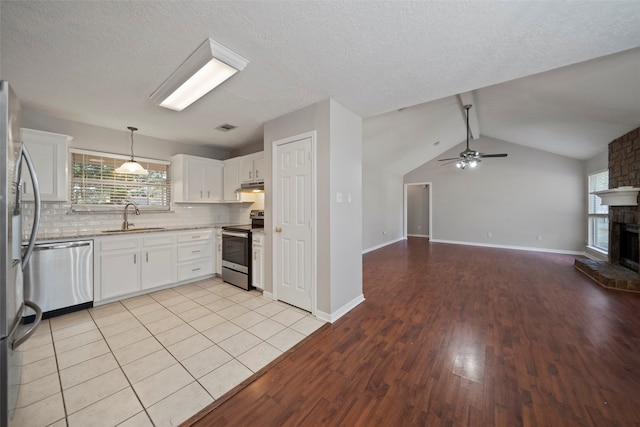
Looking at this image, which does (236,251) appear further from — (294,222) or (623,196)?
(623,196)

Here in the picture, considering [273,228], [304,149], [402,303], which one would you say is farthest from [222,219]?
[402,303]

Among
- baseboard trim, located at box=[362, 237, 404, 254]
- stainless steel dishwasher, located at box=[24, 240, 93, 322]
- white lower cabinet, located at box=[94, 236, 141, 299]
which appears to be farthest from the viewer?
baseboard trim, located at box=[362, 237, 404, 254]

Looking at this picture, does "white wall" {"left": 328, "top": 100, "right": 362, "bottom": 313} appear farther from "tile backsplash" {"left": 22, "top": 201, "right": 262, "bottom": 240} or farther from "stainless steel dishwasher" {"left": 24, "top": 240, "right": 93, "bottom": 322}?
"stainless steel dishwasher" {"left": 24, "top": 240, "right": 93, "bottom": 322}

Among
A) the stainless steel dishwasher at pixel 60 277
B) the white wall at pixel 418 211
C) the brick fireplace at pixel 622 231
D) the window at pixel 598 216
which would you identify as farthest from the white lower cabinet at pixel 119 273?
the white wall at pixel 418 211

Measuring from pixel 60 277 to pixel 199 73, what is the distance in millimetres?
2905

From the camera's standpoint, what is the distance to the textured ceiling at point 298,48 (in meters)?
1.46

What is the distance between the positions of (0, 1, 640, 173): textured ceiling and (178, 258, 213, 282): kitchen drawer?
2.28 metres

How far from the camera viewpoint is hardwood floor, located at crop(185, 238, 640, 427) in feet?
4.78

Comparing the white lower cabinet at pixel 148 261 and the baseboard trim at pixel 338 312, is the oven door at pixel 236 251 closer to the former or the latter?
the white lower cabinet at pixel 148 261

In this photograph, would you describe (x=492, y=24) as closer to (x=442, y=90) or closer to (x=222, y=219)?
(x=442, y=90)

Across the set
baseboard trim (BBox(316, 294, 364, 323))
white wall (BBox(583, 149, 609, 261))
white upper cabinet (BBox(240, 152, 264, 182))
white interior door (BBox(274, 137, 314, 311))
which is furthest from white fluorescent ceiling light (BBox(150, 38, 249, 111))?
white wall (BBox(583, 149, 609, 261))

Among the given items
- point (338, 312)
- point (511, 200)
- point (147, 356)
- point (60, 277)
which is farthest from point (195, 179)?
point (511, 200)

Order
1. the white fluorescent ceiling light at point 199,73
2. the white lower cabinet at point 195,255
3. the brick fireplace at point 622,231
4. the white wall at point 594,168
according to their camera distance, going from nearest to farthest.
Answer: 1. the white fluorescent ceiling light at point 199,73
2. the brick fireplace at point 622,231
3. the white lower cabinet at point 195,255
4. the white wall at point 594,168

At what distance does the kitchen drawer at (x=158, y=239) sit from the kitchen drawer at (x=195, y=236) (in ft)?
0.37
